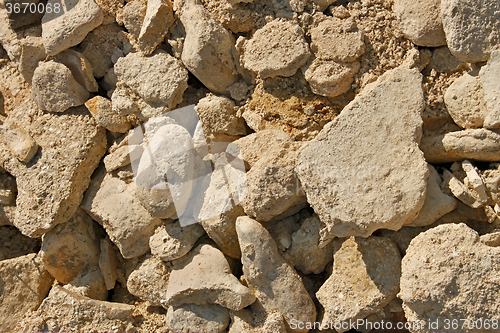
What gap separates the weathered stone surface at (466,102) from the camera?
178 centimetres

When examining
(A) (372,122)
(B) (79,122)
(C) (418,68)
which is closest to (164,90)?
(B) (79,122)

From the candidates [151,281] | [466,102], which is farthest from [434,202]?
[151,281]

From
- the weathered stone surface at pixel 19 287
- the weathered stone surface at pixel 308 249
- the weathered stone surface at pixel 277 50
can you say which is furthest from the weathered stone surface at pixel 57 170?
the weathered stone surface at pixel 308 249

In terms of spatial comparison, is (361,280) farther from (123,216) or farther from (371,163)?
(123,216)

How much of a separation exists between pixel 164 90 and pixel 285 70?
1.96 feet

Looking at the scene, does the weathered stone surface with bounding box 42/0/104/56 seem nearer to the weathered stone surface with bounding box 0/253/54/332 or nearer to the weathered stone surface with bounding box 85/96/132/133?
the weathered stone surface with bounding box 85/96/132/133

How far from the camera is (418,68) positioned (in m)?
1.93

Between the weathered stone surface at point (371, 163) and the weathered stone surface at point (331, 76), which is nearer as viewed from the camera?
the weathered stone surface at point (371, 163)

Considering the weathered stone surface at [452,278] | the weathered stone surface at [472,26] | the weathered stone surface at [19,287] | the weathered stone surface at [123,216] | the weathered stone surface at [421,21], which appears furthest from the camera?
the weathered stone surface at [19,287]

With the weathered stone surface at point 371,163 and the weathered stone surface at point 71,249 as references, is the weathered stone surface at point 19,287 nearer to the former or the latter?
the weathered stone surface at point 71,249

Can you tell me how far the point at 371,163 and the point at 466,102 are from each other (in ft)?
1.54

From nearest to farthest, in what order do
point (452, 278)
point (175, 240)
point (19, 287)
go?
1. point (452, 278)
2. point (175, 240)
3. point (19, 287)

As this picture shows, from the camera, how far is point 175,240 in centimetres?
212

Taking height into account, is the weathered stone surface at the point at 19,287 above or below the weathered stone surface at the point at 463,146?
below
